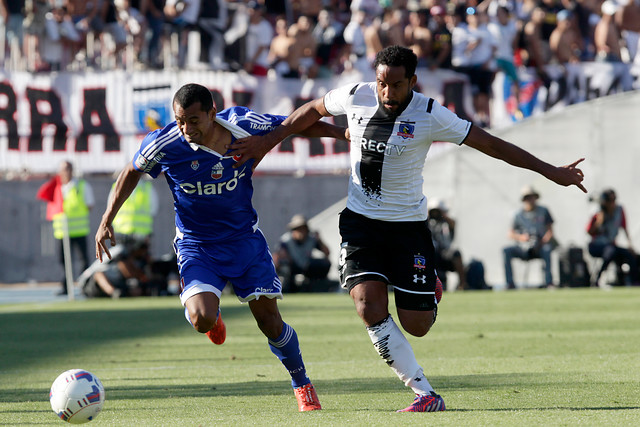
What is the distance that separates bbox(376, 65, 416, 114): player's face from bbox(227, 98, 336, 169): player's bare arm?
0.46 meters

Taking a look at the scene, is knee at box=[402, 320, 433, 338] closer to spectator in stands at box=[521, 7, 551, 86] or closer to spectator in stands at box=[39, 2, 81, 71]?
spectator in stands at box=[521, 7, 551, 86]

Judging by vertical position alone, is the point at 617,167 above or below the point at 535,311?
above

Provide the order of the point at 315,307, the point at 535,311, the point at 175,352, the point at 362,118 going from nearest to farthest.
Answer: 1. the point at 362,118
2. the point at 175,352
3. the point at 535,311
4. the point at 315,307

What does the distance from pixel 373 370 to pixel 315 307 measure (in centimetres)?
667

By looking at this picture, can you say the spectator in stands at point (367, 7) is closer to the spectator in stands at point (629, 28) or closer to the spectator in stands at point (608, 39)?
the spectator in stands at point (608, 39)

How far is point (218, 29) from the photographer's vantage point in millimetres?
20094

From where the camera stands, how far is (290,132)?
6699 millimetres

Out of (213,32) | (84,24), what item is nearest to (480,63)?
(213,32)

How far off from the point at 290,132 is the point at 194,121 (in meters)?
0.63

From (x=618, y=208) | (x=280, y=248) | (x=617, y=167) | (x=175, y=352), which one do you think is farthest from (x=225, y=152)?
(x=617, y=167)

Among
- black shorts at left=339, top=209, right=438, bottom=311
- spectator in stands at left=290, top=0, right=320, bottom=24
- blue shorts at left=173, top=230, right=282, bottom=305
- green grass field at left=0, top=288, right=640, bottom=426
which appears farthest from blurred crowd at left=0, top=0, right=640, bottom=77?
black shorts at left=339, top=209, right=438, bottom=311

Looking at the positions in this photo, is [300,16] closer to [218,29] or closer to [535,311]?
[218,29]

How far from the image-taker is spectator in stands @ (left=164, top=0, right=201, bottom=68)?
19875 mm

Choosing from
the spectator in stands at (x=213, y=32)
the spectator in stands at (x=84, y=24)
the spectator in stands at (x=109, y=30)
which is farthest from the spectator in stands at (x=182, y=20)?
the spectator in stands at (x=84, y=24)
